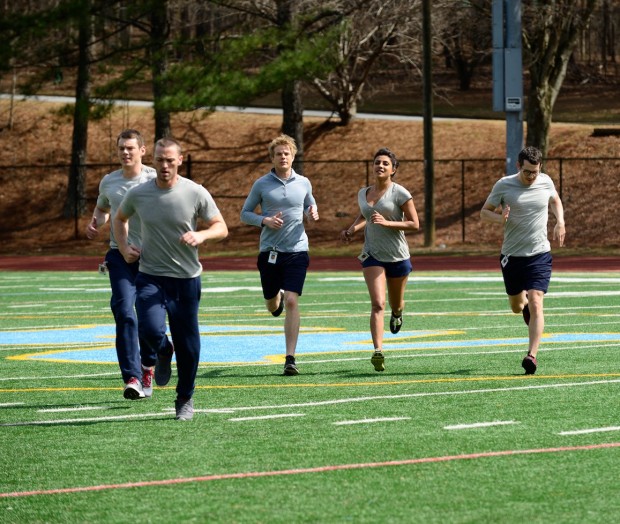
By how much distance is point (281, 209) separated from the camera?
13.1 m

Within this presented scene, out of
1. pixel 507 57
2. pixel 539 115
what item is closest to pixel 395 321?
pixel 507 57

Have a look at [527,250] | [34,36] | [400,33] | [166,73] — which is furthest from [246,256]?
[527,250]

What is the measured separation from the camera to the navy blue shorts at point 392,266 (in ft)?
43.5

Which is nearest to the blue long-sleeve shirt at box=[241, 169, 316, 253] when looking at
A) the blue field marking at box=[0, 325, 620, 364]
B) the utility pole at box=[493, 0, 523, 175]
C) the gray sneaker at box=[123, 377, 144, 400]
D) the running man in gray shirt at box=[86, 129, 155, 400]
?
the blue field marking at box=[0, 325, 620, 364]

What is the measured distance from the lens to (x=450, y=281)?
26188 millimetres

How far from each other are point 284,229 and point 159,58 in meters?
26.5

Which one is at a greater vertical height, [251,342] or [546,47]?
[546,47]

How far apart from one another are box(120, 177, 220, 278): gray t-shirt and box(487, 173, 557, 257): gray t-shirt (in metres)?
3.82

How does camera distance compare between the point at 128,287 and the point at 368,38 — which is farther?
the point at 368,38

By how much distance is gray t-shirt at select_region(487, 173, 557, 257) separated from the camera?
1271 cm

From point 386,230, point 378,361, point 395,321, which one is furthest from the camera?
point 395,321

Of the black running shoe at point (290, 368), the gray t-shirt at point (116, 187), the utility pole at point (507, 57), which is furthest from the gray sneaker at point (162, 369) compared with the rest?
the utility pole at point (507, 57)

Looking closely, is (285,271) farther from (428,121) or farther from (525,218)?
(428,121)

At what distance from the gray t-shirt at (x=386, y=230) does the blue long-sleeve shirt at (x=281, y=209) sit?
23.8 inches
